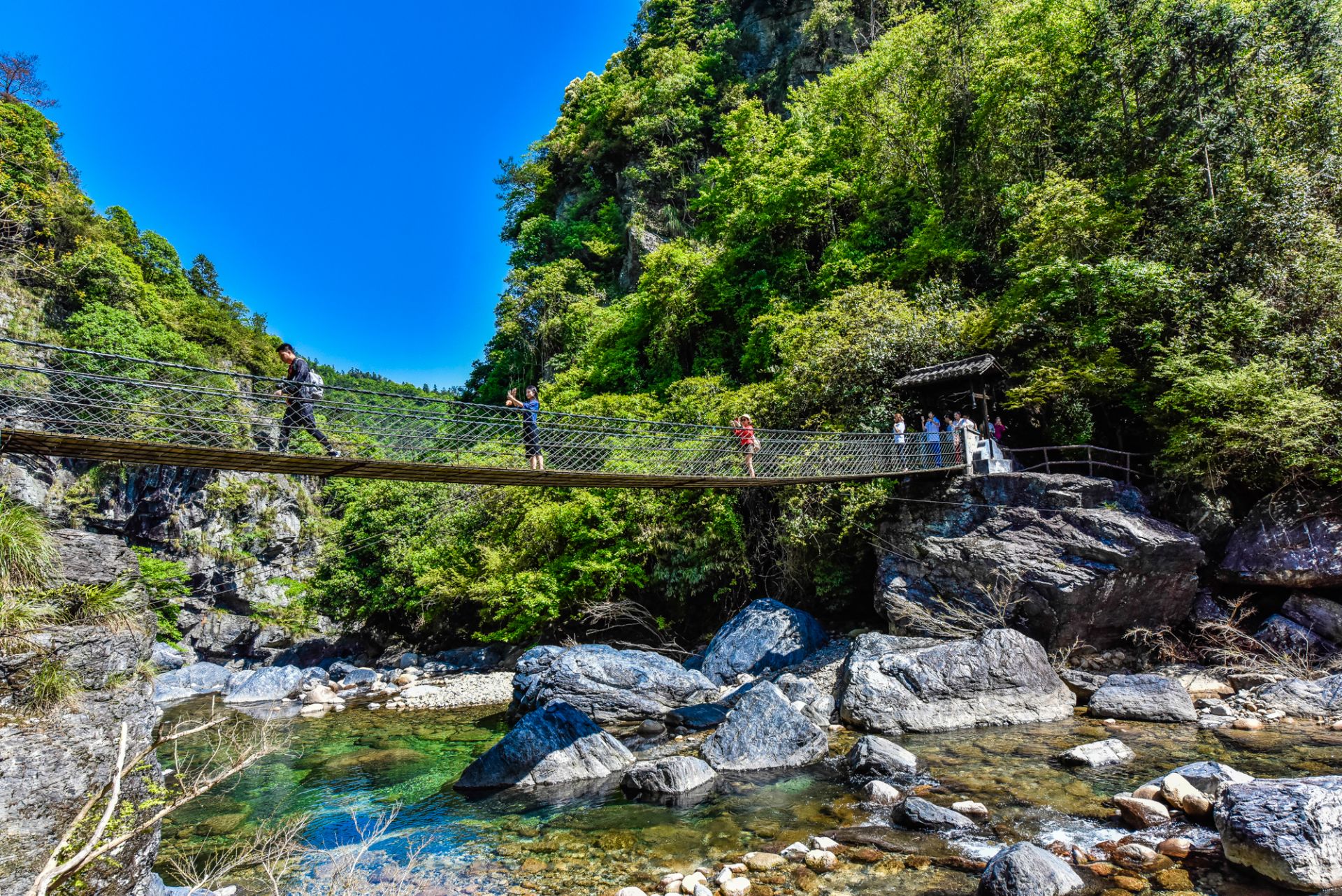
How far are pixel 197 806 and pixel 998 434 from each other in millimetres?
10117

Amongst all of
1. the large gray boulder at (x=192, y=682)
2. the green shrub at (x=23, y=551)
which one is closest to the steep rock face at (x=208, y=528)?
the large gray boulder at (x=192, y=682)

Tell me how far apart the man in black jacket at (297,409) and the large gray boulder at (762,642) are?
19.8ft

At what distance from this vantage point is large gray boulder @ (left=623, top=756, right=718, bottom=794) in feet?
17.2

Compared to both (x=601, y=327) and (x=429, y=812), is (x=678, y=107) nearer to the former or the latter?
(x=601, y=327)

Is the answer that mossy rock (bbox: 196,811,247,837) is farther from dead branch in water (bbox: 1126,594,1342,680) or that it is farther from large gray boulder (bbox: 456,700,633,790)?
dead branch in water (bbox: 1126,594,1342,680)

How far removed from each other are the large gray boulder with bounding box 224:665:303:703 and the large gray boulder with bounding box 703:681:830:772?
887cm

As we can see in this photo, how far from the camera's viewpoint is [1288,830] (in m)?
3.25

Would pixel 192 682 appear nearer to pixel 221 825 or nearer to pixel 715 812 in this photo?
pixel 221 825

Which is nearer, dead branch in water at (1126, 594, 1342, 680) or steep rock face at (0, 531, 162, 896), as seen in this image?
steep rock face at (0, 531, 162, 896)

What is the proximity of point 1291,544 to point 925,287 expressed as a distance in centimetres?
586

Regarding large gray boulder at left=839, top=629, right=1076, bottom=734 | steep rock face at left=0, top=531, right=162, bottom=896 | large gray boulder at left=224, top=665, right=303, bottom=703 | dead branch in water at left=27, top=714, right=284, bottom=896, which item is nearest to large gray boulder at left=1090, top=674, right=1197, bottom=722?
large gray boulder at left=839, top=629, right=1076, bottom=734

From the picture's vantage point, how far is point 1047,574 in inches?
292

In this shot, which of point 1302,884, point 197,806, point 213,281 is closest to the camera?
point 1302,884

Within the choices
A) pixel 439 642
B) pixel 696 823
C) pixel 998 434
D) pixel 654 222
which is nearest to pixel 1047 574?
pixel 998 434
